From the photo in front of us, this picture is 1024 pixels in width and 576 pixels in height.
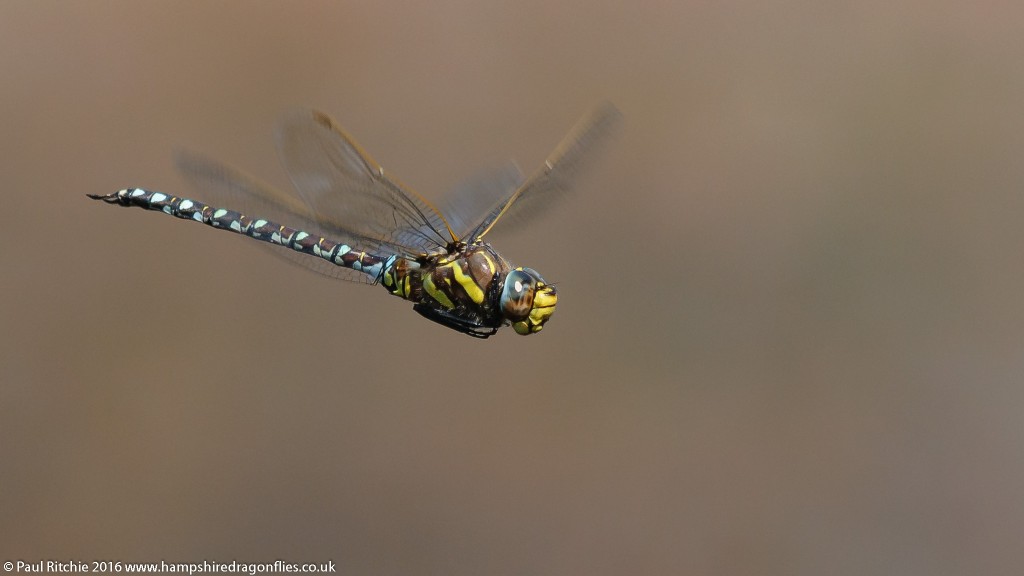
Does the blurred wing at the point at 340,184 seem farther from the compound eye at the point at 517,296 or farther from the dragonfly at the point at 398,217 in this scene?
the compound eye at the point at 517,296

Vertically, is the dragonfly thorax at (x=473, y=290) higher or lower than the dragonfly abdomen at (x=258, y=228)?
higher

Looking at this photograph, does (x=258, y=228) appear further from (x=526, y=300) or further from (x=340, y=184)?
(x=526, y=300)

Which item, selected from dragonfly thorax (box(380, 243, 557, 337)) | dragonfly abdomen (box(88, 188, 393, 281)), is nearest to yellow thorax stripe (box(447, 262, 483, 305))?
dragonfly thorax (box(380, 243, 557, 337))

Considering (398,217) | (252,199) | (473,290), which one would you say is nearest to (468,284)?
(473,290)

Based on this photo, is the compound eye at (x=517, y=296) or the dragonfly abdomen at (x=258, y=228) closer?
the compound eye at (x=517, y=296)

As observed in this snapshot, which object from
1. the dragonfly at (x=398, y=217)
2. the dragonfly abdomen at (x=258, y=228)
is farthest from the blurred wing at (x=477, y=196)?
the dragonfly abdomen at (x=258, y=228)

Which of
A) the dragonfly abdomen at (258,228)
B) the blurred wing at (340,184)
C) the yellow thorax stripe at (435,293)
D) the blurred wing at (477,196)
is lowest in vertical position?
the dragonfly abdomen at (258,228)

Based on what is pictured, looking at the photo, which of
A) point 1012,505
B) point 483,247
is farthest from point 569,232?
point 1012,505
